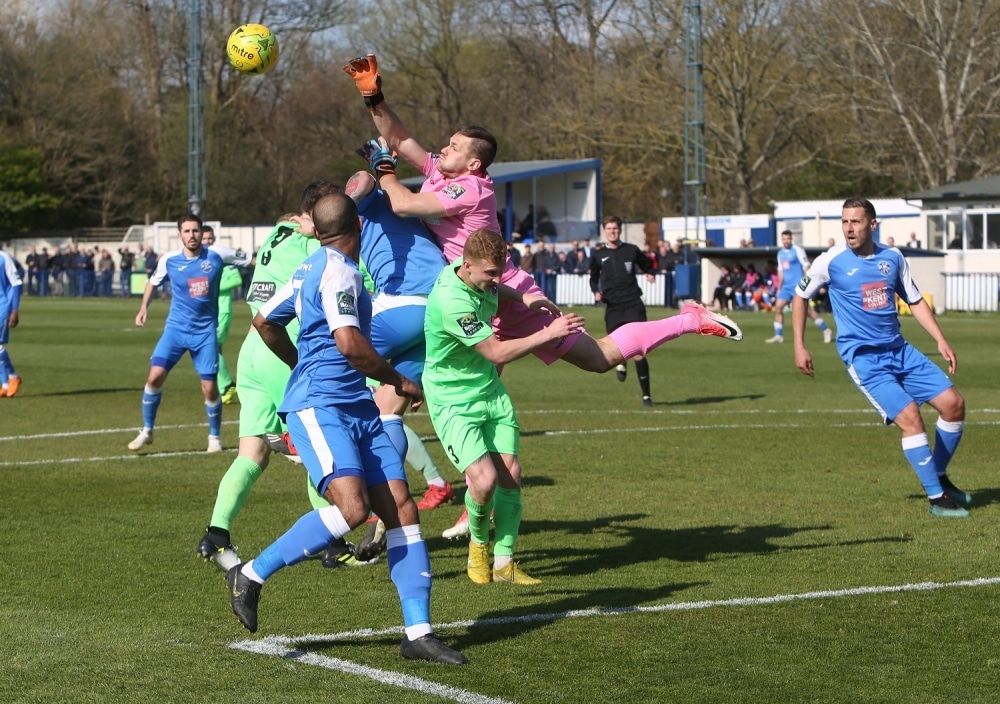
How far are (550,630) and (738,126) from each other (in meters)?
50.8

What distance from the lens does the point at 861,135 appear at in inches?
2101

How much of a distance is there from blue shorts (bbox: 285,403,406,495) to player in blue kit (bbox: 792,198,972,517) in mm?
A: 4389

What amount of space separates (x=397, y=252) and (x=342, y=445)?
2.33 meters

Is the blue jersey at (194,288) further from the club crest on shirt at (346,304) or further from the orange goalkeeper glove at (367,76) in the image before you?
the club crest on shirt at (346,304)

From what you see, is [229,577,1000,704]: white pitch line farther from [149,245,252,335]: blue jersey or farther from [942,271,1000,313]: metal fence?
[942,271,1000,313]: metal fence

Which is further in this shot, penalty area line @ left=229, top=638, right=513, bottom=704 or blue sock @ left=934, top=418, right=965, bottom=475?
blue sock @ left=934, top=418, right=965, bottom=475

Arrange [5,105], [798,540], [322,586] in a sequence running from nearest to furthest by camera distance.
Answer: [322,586] < [798,540] < [5,105]

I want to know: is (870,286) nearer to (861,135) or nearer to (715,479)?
(715,479)

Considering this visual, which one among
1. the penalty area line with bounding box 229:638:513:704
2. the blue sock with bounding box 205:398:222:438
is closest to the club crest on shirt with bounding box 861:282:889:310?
the penalty area line with bounding box 229:638:513:704

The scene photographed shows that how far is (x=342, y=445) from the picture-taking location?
5.96m

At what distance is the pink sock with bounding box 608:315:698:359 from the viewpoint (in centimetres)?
815

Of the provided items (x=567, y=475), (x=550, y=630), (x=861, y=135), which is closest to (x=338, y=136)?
(x=861, y=135)

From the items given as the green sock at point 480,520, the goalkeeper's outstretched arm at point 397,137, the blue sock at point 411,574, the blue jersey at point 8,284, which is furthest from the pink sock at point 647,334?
the blue jersey at point 8,284

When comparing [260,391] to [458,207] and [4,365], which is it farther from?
[4,365]
